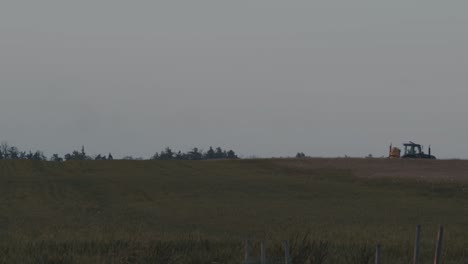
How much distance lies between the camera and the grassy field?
20891 mm

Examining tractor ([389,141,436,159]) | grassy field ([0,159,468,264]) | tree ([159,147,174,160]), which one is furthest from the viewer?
tree ([159,147,174,160])

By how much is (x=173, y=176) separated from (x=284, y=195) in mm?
17725

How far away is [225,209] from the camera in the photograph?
41250mm

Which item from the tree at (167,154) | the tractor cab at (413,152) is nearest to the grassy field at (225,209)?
the tractor cab at (413,152)

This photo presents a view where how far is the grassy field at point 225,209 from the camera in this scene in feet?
68.5

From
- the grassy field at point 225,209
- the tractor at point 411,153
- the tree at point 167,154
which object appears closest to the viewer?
the grassy field at point 225,209

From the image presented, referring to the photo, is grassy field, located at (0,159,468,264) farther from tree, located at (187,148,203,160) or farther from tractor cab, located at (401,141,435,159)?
tree, located at (187,148,203,160)

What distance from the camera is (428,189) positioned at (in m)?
55.7

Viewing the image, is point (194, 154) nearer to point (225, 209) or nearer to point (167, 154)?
point (167, 154)

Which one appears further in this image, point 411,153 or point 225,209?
point 411,153

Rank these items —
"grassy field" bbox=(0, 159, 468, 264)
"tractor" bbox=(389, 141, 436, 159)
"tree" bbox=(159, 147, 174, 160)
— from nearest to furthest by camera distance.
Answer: "grassy field" bbox=(0, 159, 468, 264), "tractor" bbox=(389, 141, 436, 159), "tree" bbox=(159, 147, 174, 160)

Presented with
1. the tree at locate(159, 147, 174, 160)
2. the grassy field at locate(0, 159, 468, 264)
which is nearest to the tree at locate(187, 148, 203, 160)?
the tree at locate(159, 147, 174, 160)

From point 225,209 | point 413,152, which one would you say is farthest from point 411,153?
point 225,209

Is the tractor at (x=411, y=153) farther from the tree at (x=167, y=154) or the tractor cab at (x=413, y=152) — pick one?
the tree at (x=167, y=154)
